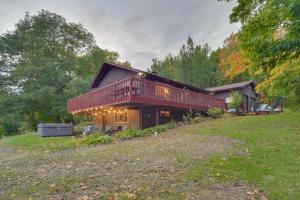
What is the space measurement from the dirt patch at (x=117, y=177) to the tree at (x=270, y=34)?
456 cm

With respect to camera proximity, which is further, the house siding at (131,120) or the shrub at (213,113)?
the shrub at (213,113)

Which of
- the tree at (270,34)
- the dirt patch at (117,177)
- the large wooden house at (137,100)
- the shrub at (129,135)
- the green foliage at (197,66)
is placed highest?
the green foliage at (197,66)

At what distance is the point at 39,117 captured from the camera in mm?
27891

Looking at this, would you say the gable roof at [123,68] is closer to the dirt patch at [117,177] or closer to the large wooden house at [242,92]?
the large wooden house at [242,92]

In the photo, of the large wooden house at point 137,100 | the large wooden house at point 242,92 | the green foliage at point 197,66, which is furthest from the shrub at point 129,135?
the green foliage at point 197,66

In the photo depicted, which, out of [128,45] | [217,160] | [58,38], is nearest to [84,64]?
[58,38]

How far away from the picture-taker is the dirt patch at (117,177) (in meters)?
4.60

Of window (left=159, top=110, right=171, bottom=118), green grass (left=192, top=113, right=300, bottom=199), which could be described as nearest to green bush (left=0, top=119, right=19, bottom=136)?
window (left=159, top=110, right=171, bottom=118)

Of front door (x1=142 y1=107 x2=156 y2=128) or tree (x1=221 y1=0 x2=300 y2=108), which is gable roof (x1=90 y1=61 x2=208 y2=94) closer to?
front door (x1=142 y1=107 x2=156 y2=128)

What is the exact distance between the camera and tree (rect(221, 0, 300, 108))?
856 cm

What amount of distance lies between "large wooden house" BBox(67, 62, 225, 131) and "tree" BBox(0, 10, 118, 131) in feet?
18.0

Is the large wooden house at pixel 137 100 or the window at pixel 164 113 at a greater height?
the large wooden house at pixel 137 100

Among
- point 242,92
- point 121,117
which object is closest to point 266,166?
point 121,117

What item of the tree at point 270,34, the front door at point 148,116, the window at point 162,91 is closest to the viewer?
the tree at point 270,34
